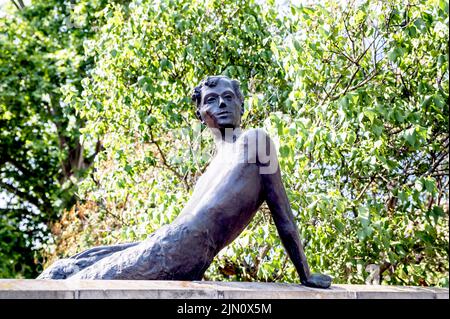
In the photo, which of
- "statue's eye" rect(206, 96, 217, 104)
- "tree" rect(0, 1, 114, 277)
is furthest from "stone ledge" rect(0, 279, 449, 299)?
"tree" rect(0, 1, 114, 277)

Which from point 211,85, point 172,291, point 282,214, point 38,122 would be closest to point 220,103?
point 211,85

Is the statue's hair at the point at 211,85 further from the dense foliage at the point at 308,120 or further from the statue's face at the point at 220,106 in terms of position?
the dense foliage at the point at 308,120

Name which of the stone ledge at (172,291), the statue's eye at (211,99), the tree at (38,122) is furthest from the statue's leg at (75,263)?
the tree at (38,122)

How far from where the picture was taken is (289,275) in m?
7.98

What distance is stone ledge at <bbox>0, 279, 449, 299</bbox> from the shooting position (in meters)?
3.32

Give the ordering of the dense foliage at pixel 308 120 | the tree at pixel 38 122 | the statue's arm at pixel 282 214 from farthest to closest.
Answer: the tree at pixel 38 122
the dense foliage at pixel 308 120
the statue's arm at pixel 282 214

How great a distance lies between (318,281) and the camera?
4301 mm

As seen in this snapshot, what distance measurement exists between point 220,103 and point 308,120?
2.20m

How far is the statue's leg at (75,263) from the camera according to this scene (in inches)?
169

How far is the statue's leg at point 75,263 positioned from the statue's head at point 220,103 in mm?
966

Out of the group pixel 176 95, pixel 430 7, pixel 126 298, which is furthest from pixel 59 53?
pixel 126 298

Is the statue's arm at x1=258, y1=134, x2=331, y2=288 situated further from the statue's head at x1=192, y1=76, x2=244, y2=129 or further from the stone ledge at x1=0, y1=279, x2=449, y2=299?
the statue's head at x1=192, y1=76, x2=244, y2=129

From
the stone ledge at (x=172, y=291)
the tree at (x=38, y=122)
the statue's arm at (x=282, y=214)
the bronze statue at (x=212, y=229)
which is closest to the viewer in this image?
the stone ledge at (x=172, y=291)
